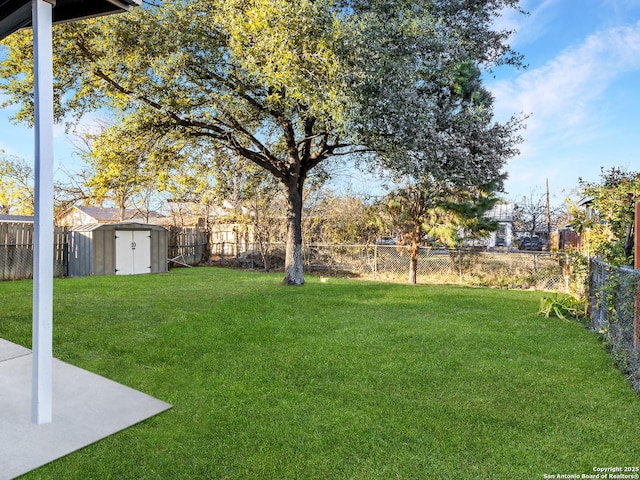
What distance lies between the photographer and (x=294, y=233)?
10.8 meters

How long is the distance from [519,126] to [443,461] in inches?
427

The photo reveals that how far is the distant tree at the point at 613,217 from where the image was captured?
5451mm

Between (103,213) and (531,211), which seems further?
(103,213)

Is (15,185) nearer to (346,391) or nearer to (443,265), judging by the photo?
(443,265)

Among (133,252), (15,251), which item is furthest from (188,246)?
(15,251)

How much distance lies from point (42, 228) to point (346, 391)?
8.59ft

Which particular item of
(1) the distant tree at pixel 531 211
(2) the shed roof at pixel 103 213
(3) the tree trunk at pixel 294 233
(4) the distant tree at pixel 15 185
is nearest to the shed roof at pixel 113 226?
(3) the tree trunk at pixel 294 233

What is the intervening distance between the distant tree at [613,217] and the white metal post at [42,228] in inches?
233

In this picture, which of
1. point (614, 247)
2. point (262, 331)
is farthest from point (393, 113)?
point (262, 331)

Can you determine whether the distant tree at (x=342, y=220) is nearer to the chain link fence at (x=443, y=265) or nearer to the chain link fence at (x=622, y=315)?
the chain link fence at (x=443, y=265)

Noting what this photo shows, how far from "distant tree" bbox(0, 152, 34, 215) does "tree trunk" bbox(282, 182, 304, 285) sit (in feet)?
42.3

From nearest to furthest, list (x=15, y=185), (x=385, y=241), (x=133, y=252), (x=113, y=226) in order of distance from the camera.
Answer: (x=113, y=226)
(x=133, y=252)
(x=385, y=241)
(x=15, y=185)

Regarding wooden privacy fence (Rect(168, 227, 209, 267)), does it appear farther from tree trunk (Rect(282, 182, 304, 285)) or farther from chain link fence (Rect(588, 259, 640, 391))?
chain link fence (Rect(588, 259, 640, 391))

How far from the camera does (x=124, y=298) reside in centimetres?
819
